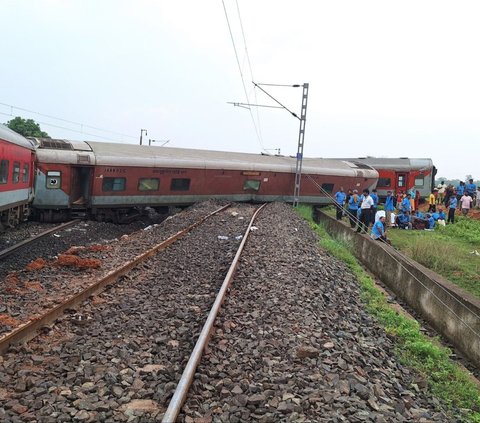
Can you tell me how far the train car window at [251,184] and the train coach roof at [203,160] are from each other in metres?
0.65

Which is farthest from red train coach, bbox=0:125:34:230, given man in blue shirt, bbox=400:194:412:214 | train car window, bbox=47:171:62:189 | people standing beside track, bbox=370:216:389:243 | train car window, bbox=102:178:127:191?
man in blue shirt, bbox=400:194:412:214

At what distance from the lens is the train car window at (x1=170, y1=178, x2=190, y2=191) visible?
1983 cm

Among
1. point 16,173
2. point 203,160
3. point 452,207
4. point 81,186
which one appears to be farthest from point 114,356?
point 452,207

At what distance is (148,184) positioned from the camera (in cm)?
1886

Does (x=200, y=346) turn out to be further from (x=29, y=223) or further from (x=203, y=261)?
(x=29, y=223)

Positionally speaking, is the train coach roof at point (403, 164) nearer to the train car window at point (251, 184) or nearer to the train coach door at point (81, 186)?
the train car window at point (251, 184)

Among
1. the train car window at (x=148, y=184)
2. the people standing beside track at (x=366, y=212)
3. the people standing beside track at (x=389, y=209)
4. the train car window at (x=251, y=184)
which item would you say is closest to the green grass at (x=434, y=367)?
the people standing beside track at (x=366, y=212)

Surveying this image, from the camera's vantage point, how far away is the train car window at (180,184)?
19.8m

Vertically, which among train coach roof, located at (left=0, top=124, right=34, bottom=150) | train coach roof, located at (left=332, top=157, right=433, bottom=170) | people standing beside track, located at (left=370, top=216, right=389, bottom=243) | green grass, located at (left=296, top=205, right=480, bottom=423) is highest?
train coach roof, located at (left=332, top=157, right=433, bottom=170)

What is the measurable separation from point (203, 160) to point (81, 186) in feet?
18.5

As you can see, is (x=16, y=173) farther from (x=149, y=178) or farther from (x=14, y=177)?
(x=149, y=178)

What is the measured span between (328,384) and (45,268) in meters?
5.99

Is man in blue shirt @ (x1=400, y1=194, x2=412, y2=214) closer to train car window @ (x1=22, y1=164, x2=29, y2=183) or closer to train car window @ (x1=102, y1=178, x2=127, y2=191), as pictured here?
train car window @ (x1=102, y1=178, x2=127, y2=191)

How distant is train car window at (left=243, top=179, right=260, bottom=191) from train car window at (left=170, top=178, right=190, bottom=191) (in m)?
3.44
